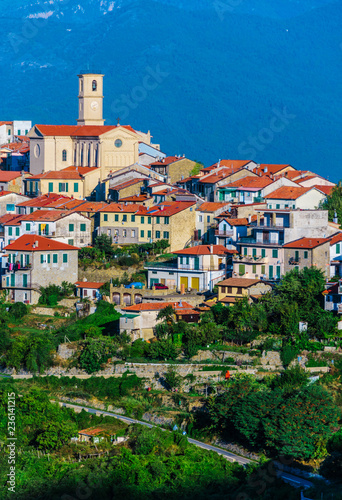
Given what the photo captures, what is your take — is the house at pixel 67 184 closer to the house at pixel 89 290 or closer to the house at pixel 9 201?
the house at pixel 9 201

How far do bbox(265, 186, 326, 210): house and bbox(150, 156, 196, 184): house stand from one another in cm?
1381

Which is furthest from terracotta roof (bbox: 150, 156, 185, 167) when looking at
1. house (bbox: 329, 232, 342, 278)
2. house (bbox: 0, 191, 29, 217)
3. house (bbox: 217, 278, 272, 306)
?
house (bbox: 217, 278, 272, 306)

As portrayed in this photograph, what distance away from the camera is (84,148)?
235 feet

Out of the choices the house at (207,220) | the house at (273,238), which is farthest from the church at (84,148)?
the house at (273,238)

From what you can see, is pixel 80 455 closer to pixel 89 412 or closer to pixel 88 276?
pixel 89 412

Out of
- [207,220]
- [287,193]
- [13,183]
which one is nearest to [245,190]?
[207,220]

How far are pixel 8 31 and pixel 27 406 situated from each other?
255ft

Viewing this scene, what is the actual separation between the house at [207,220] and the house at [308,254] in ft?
25.8

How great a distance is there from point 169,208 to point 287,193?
6.80 metres

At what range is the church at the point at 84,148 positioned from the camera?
70562 millimetres

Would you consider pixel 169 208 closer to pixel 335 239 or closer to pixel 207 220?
pixel 207 220

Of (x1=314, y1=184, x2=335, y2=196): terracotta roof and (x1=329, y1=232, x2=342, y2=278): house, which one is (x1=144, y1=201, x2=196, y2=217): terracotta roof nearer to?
(x1=314, y1=184, x2=335, y2=196): terracotta roof

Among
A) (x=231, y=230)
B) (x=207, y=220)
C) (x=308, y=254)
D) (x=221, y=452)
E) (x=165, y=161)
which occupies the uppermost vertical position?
(x=165, y=161)

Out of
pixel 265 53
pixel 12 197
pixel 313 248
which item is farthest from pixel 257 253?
pixel 265 53
